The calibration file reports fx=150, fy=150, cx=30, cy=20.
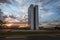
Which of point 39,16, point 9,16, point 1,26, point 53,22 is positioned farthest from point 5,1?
point 53,22

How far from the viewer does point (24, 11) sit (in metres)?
10.8

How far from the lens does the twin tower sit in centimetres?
1064

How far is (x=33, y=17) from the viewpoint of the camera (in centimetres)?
1102

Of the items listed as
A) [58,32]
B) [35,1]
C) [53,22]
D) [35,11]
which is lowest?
[58,32]

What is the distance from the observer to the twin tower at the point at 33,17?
10.6 metres

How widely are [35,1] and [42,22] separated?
168 centimetres

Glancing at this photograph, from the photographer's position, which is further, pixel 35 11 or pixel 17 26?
pixel 35 11

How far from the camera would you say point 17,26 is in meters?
10.1

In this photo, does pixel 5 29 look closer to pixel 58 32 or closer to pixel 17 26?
pixel 17 26

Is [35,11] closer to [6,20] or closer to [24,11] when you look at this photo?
[24,11]

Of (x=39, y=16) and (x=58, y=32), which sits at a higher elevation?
(x=39, y=16)

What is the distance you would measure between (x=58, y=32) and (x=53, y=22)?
84 centimetres

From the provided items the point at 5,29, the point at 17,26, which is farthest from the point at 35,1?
the point at 5,29

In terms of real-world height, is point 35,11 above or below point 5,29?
above
